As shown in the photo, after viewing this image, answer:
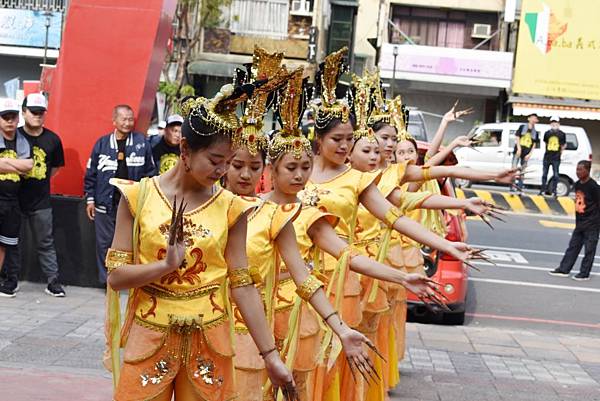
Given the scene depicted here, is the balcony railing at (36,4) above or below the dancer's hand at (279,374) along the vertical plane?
above

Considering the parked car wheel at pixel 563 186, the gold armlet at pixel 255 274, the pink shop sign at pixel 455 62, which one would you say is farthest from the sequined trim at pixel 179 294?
the pink shop sign at pixel 455 62

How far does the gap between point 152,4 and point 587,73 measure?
2622 cm

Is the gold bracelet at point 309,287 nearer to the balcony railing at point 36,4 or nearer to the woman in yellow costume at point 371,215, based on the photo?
the woman in yellow costume at point 371,215

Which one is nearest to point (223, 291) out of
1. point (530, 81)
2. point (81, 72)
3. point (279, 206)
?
point (279, 206)

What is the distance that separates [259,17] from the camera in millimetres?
32875

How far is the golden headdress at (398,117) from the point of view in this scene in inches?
310

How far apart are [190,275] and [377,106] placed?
4.03 m

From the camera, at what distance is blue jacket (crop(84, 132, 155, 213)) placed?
9847mm

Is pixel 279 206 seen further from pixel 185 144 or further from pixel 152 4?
pixel 152 4

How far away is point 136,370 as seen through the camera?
3885 mm

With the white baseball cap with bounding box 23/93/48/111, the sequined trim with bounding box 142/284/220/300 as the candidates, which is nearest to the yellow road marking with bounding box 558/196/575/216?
the white baseball cap with bounding box 23/93/48/111

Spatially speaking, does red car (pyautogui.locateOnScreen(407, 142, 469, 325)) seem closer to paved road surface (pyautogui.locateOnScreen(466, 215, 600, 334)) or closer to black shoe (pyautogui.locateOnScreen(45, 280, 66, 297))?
paved road surface (pyautogui.locateOnScreen(466, 215, 600, 334))

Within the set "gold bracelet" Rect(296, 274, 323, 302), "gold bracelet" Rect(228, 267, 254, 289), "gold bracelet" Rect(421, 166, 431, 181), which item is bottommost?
"gold bracelet" Rect(296, 274, 323, 302)

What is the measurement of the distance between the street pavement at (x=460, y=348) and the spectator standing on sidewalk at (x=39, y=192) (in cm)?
23
